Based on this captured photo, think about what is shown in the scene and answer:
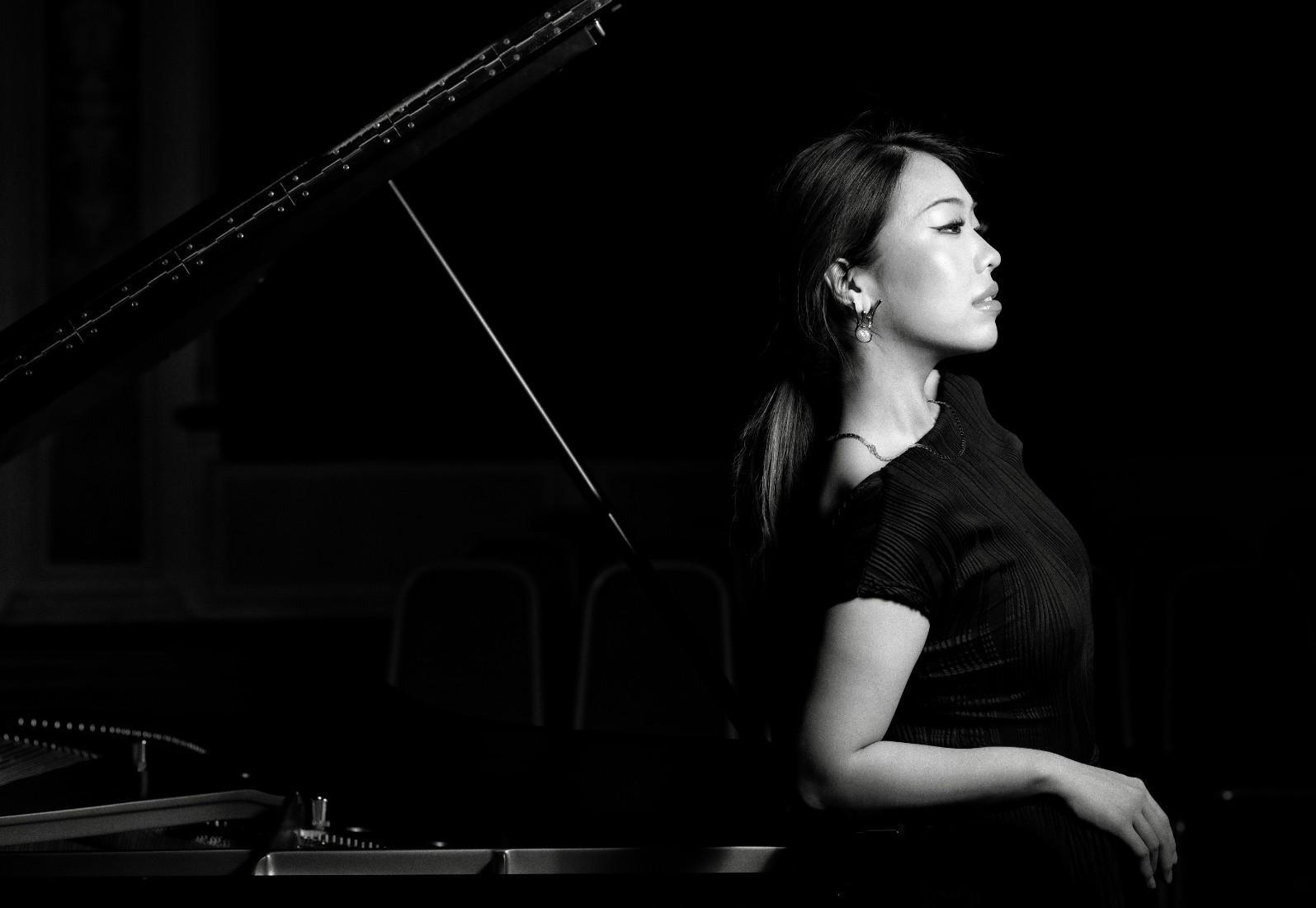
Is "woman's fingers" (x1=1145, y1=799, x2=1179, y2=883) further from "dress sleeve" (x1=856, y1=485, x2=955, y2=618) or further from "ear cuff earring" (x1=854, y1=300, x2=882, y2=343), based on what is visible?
"ear cuff earring" (x1=854, y1=300, x2=882, y2=343)

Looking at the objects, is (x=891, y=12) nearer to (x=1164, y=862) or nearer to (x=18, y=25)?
(x=18, y=25)

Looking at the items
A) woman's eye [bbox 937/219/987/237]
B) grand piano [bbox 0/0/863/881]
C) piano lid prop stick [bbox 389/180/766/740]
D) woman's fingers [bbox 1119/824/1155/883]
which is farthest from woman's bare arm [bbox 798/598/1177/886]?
woman's eye [bbox 937/219/987/237]

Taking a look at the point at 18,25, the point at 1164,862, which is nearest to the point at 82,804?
the point at 1164,862

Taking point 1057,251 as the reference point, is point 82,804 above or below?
below

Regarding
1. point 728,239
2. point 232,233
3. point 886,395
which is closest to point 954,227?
point 886,395

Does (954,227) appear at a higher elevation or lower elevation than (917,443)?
higher

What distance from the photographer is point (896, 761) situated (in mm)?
1058

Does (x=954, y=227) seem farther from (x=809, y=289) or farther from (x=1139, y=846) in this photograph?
(x=1139, y=846)

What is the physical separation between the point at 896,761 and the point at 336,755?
1.01 metres

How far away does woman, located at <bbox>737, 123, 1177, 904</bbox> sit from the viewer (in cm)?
106

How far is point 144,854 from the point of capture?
1317 mm

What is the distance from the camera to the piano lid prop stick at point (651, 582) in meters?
1.35

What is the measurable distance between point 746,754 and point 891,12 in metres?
4.36

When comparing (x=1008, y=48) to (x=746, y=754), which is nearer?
(x=746, y=754)
